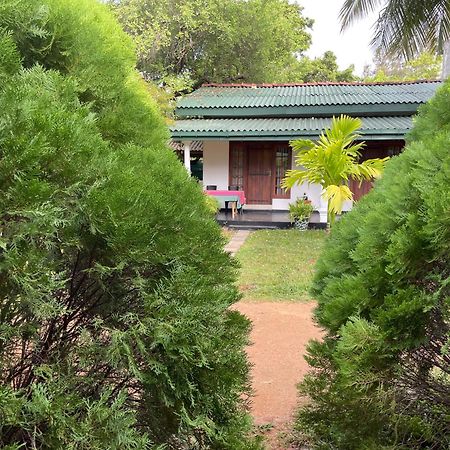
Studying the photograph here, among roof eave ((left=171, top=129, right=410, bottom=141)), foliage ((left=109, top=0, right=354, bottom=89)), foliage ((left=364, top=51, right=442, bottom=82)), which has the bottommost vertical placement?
roof eave ((left=171, top=129, right=410, bottom=141))

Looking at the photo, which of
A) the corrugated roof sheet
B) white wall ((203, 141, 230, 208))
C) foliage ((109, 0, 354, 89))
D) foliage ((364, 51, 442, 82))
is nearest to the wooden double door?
white wall ((203, 141, 230, 208))

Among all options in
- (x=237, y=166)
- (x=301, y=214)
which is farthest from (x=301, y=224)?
(x=237, y=166)

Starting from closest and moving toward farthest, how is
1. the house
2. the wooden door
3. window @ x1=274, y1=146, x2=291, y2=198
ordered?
the house → window @ x1=274, y1=146, x2=291, y2=198 → the wooden door

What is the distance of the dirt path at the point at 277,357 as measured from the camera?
12.7 ft

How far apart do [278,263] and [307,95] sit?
8.54 meters

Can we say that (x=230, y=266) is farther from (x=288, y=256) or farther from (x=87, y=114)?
(x=288, y=256)

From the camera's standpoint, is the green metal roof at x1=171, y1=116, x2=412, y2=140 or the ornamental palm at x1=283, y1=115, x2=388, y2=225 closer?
the ornamental palm at x1=283, y1=115, x2=388, y2=225

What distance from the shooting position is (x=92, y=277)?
1412 millimetres

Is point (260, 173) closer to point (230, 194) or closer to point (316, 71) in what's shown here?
point (230, 194)

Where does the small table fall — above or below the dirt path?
above

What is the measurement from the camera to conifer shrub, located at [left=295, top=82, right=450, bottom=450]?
5.07ft

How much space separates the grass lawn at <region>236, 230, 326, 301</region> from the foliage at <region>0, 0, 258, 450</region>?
13.3 ft

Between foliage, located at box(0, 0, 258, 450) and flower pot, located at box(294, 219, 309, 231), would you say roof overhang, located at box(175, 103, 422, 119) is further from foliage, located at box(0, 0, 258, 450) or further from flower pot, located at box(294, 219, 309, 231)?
foliage, located at box(0, 0, 258, 450)

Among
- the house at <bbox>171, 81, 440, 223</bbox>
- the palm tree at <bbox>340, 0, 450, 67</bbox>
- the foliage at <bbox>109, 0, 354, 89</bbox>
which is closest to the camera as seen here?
the palm tree at <bbox>340, 0, 450, 67</bbox>
